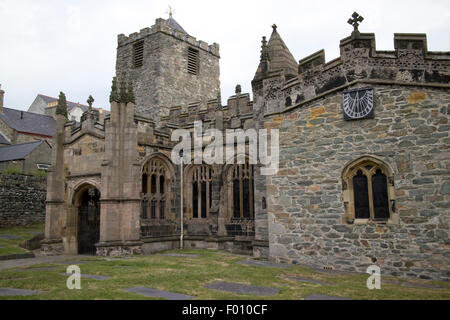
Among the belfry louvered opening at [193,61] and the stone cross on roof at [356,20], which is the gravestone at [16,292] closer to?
the stone cross on roof at [356,20]

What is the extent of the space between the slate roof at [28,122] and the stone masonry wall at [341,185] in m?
32.2

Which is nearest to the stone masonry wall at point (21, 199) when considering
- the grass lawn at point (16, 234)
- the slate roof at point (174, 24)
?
the grass lawn at point (16, 234)

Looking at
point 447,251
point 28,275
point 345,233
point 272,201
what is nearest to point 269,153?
point 272,201

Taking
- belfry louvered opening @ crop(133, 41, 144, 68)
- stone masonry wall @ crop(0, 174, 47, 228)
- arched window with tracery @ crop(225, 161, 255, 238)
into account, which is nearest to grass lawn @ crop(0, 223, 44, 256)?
stone masonry wall @ crop(0, 174, 47, 228)

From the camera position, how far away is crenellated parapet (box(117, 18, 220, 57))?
88.3 ft

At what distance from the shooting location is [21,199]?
2327cm

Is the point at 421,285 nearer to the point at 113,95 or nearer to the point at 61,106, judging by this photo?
the point at 113,95

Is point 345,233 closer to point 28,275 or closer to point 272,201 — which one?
point 272,201

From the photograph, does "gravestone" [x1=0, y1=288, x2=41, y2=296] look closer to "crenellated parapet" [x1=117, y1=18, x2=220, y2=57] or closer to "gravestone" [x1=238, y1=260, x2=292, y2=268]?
"gravestone" [x1=238, y1=260, x2=292, y2=268]

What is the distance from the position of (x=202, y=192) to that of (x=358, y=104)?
8.38m

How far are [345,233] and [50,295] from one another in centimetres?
780

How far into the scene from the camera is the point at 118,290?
7.43m

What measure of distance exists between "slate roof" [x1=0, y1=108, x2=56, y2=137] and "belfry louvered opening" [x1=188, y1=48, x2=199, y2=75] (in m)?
18.5

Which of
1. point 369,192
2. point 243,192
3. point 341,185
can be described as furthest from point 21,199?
point 369,192
